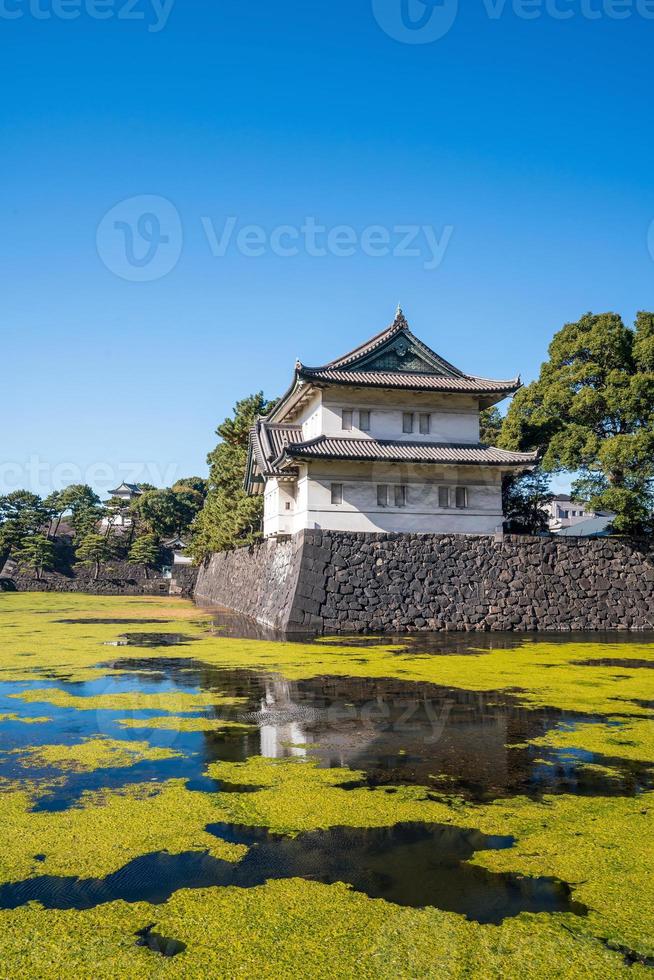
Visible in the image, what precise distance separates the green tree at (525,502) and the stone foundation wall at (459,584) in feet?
20.1

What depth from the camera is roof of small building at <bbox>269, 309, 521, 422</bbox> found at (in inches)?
869

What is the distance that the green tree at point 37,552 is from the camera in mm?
51594

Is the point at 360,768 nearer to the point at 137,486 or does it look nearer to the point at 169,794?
the point at 169,794

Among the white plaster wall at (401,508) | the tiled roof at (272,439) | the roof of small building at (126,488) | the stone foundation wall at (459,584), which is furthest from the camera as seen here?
the roof of small building at (126,488)

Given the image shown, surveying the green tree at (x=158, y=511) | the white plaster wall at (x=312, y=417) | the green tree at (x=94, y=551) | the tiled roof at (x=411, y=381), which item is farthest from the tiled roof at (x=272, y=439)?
the green tree at (x=158, y=511)

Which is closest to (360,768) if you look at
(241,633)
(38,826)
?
(38,826)

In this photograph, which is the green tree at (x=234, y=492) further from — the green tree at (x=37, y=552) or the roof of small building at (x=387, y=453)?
the green tree at (x=37, y=552)

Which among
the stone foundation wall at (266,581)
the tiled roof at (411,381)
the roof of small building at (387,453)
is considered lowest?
the stone foundation wall at (266,581)

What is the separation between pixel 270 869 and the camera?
13.5 feet

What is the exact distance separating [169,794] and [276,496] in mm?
20195

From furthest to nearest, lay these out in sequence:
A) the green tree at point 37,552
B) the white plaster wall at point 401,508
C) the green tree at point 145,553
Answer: the green tree at point 145,553 < the green tree at point 37,552 < the white plaster wall at point 401,508

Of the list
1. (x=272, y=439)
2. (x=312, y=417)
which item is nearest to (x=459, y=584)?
(x=312, y=417)

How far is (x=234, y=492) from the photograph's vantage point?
35.4m

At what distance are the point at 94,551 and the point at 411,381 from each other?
126 ft
